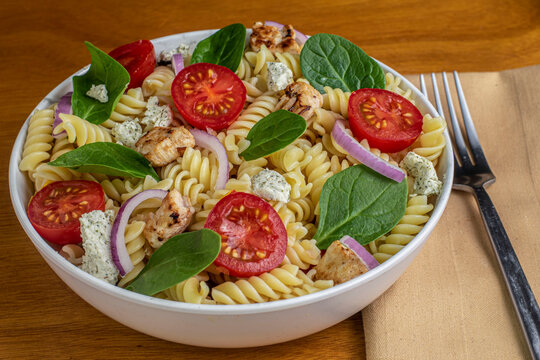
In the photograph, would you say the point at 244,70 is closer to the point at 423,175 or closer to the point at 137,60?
the point at 137,60

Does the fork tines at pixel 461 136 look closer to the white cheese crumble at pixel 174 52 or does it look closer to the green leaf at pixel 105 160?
the white cheese crumble at pixel 174 52

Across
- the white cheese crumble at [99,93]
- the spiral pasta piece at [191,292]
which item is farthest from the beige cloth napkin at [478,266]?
the white cheese crumble at [99,93]

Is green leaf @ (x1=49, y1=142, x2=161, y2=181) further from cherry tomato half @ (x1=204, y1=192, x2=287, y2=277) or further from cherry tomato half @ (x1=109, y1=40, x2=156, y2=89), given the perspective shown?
cherry tomato half @ (x1=109, y1=40, x2=156, y2=89)

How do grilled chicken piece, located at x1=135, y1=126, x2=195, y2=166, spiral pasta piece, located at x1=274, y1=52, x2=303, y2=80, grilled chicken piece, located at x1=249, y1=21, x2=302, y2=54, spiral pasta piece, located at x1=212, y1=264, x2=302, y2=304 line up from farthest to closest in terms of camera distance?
1. grilled chicken piece, located at x1=249, y1=21, x2=302, y2=54
2. spiral pasta piece, located at x1=274, y1=52, x2=303, y2=80
3. grilled chicken piece, located at x1=135, y1=126, x2=195, y2=166
4. spiral pasta piece, located at x1=212, y1=264, x2=302, y2=304

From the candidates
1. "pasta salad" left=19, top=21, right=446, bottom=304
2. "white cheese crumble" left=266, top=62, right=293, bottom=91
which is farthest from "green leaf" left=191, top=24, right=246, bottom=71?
"white cheese crumble" left=266, top=62, right=293, bottom=91

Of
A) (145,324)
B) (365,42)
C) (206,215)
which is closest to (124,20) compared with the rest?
(365,42)

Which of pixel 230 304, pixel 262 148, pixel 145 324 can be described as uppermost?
pixel 262 148

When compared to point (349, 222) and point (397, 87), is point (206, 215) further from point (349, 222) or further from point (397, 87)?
point (397, 87)

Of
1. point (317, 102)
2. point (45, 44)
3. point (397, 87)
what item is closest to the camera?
point (317, 102)

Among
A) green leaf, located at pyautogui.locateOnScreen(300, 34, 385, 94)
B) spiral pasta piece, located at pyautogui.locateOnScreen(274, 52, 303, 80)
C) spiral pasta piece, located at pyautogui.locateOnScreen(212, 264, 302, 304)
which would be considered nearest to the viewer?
spiral pasta piece, located at pyautogui.locateOnScreen(212, 264, 302, 304)
